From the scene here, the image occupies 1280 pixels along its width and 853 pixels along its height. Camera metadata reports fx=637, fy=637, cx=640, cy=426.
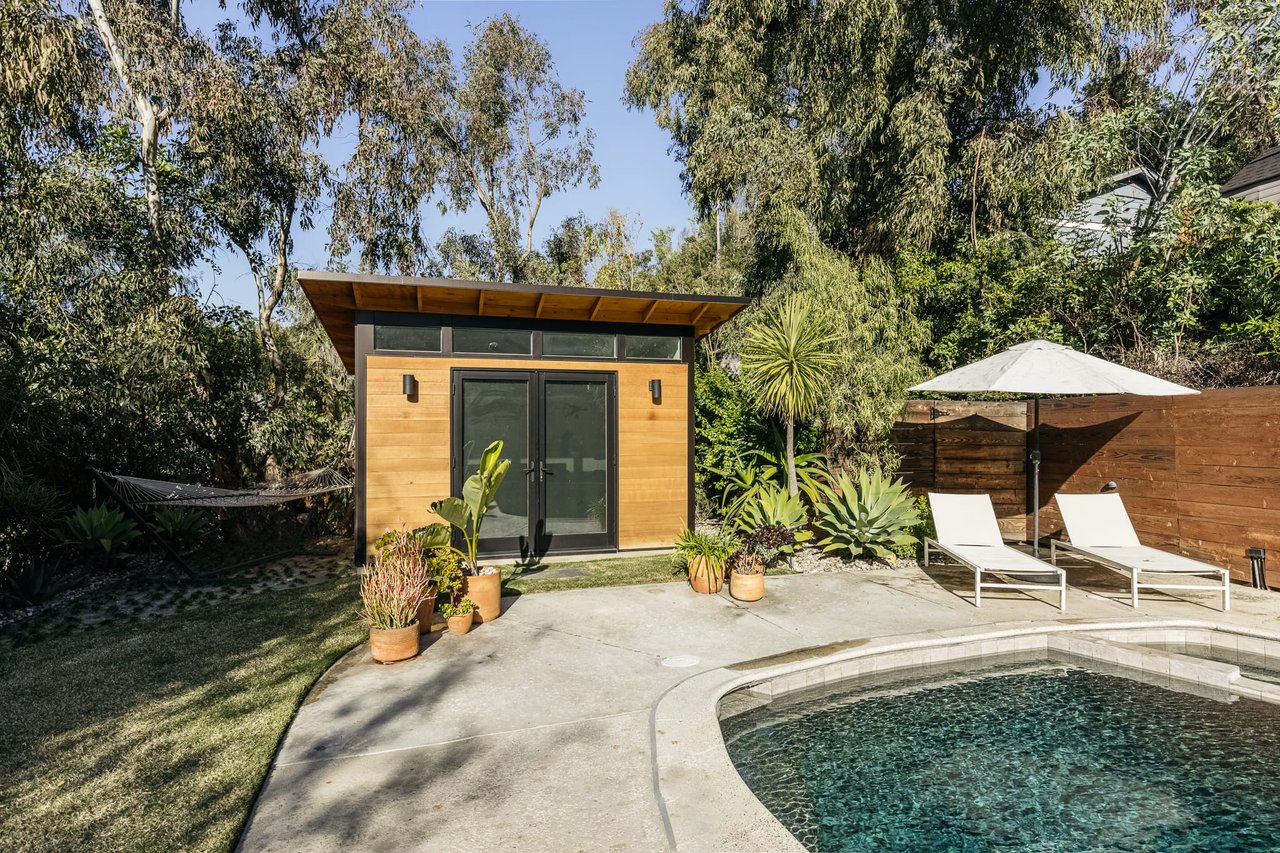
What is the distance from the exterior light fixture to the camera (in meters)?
6.03

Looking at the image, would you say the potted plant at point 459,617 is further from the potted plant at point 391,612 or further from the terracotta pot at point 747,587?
the terracotta pot at point 747,587

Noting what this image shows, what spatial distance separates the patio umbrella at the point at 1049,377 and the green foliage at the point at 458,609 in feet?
17.2

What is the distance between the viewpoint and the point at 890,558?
7.29m

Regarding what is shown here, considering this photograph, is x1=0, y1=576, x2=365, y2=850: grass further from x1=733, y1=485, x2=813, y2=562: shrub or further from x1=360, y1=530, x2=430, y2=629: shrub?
x1=733, y1=485, x2=813, y2=562: shrub

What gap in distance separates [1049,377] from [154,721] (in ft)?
24.9

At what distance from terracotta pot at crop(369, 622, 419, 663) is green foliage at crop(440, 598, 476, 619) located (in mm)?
566

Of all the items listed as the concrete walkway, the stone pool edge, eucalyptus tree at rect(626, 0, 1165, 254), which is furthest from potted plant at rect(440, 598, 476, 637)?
eucalyptus tree at rect(626, 0, 1165, 254)

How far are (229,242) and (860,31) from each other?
36.9 ft

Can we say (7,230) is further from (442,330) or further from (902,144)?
(902,144)

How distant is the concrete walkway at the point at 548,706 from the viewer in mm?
2541

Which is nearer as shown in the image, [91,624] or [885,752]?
[885,752]

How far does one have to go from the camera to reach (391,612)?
170 inches

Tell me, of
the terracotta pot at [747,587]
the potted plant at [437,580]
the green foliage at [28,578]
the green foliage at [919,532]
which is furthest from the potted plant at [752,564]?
the green foliage at [28,578]

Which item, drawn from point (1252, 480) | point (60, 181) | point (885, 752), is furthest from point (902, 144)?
point (60, 181)
